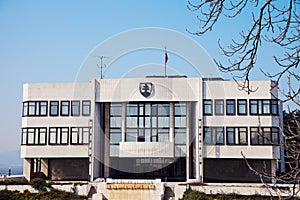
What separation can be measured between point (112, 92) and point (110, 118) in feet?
7.09

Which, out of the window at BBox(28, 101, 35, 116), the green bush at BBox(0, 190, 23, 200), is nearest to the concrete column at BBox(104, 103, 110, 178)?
the window at BBox(28, 101, 35, 116)

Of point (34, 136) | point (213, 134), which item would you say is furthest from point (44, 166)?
point (213, 134)

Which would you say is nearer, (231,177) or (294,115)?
(294,115)

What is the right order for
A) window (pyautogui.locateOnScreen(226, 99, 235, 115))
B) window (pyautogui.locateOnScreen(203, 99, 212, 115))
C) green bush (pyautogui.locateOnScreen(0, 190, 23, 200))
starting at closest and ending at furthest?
1. green bush (pyautogui.locateOnScreen(0, 190, 23, 200))
2. window (pyautogui.locateOnScreen(226, 99, 235, 115))
3. window (pyautogui.locateOnScreen(203, 99, 212, 115))

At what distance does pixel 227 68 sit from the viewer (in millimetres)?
5047

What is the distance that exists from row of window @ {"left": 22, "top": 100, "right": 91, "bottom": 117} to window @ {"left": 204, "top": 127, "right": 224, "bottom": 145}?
8.60 m

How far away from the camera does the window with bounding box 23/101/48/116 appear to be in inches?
1271

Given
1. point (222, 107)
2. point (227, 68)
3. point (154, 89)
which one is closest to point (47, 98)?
point (154, 89)

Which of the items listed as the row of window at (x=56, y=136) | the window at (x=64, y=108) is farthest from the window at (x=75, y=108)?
the row of window at (x=56, y=136)

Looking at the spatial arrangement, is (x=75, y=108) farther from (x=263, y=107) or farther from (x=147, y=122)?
(x=263, y=107)

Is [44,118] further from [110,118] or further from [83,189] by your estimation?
[83,189]

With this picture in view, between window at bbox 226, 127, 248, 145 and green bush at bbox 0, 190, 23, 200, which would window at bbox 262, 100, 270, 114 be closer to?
window at bbox 226, 127, 248, 145

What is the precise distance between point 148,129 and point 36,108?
8456mm

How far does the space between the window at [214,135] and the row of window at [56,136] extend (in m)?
8.41
